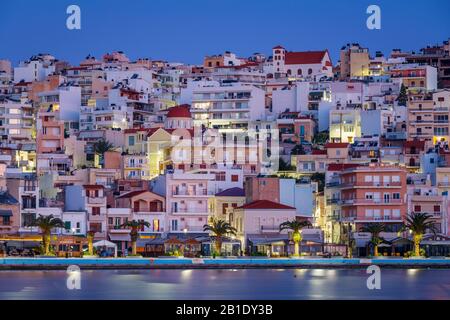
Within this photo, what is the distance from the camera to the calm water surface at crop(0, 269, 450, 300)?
20.1 meters

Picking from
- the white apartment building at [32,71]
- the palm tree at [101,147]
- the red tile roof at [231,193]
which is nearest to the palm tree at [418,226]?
the red tile roof at [231,193]

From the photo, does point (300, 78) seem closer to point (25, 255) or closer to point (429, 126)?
point (429, 126)

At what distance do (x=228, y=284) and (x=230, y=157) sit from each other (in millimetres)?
21075

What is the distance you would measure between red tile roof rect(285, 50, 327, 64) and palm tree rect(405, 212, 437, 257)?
35068 millimetres

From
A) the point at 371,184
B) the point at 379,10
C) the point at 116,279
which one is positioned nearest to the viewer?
the point at 379,10

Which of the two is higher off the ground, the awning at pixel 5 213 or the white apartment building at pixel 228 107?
the white apartment building at pixel 228 107

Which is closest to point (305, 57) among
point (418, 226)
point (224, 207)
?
point (224, 207)

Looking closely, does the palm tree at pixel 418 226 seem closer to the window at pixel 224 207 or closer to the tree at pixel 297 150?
the window at pixel 224 207

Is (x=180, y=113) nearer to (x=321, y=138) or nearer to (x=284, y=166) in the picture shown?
(x=284, y=166)

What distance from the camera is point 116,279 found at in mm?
25688

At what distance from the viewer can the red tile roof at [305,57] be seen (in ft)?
223

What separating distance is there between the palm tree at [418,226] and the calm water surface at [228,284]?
158 centimetres
